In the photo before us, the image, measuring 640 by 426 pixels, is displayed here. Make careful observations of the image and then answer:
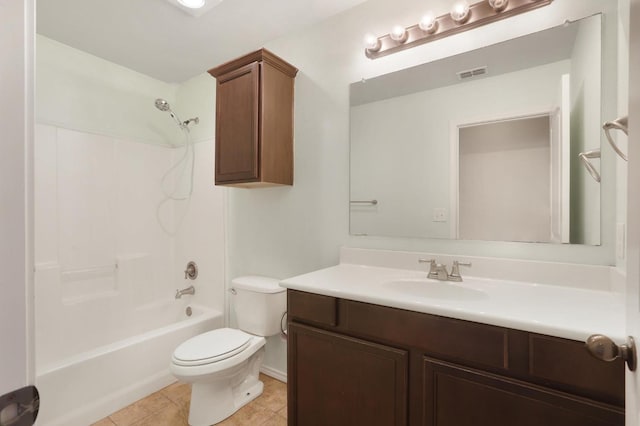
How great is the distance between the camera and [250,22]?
1978mm

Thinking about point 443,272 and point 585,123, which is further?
point 443,272

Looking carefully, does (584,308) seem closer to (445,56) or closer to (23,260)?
(445,56)

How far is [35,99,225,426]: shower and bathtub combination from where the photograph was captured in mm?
1798

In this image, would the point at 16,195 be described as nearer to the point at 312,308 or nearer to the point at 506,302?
the point at 312,308

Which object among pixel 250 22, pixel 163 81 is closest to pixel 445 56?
pixel 250 22

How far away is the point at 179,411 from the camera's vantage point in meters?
1.83

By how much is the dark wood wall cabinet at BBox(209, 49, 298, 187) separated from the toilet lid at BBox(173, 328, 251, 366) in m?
0.96

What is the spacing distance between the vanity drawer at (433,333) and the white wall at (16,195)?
102 centimetres

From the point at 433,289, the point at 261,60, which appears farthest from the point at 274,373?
the point at 261,60

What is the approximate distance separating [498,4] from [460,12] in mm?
157

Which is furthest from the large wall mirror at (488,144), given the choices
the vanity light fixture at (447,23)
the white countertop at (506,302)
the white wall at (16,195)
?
the white wall at (16,195)

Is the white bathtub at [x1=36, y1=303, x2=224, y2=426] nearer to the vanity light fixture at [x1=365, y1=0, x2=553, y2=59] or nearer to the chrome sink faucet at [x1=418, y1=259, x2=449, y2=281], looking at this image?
the chrome sink faucet at [x1=418, y1=259, x2=449, y2=281]

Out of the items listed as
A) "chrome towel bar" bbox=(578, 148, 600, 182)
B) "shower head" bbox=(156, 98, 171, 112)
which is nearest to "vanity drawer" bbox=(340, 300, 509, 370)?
"chrome towel bar" bbox=(578, 148, 600, 182)

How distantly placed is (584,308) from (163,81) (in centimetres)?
331
